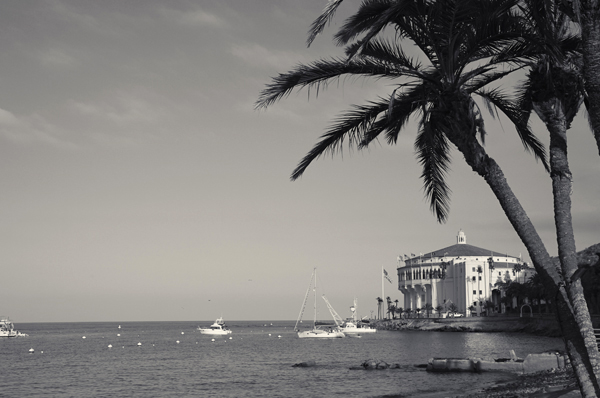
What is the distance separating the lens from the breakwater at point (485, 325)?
93969 millimetres

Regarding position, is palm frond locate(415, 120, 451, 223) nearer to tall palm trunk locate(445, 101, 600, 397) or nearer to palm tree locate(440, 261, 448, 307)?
tall palm trunk locate(445, 101, 600, 397)

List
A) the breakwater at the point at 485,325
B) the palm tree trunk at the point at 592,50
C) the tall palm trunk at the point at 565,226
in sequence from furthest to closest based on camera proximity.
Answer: the breakwater at the point at 485,325 < the tall palm trunk at the point at 565,226 < the palm tree trunk at the point at 592,50

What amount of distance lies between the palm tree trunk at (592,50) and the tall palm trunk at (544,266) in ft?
5.66

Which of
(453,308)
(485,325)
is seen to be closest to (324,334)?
(485,325)

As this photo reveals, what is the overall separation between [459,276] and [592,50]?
144 m

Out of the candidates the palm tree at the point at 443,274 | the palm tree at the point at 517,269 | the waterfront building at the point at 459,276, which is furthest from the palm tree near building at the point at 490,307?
the palm tree at the point at 443,274

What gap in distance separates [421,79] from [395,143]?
2236 mm

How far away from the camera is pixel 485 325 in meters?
116

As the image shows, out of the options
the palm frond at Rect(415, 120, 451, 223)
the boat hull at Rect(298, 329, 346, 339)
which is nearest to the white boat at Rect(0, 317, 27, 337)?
the boat hull at Rect(298, 329, 346, 339)

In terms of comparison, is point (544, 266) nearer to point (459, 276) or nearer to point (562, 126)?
point (562, 126)

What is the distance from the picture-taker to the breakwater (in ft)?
308

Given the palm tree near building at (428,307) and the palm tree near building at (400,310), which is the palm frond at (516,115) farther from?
the palm tree near building at (400,310)

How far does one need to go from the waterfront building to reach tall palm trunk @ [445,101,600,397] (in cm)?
13616

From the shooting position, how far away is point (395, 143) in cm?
1298
